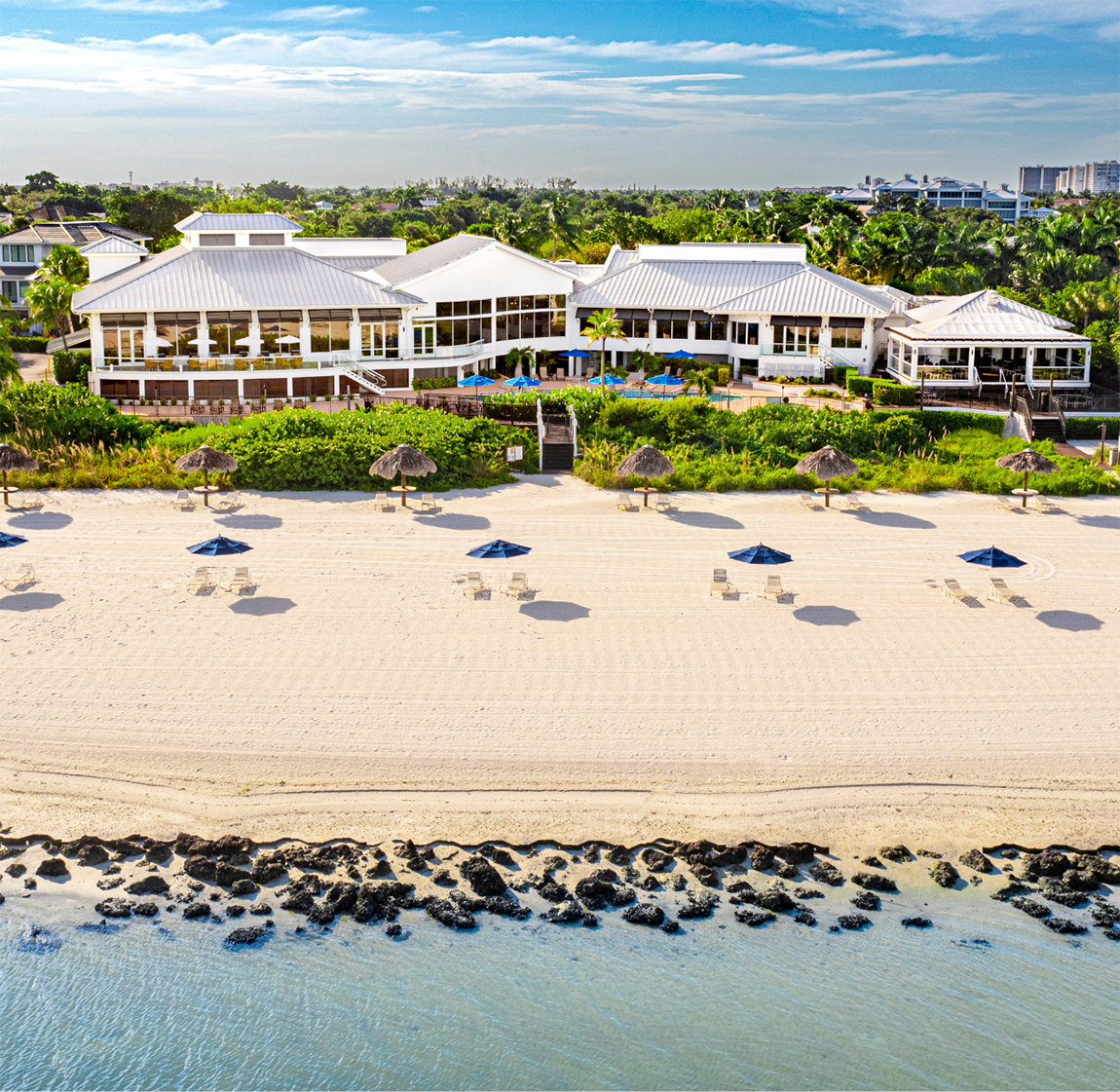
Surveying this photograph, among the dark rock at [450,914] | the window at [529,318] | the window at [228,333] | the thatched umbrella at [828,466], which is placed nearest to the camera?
the dark rock at [450,914]

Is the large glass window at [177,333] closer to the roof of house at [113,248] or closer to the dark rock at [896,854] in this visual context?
the roof of house at [113,248]

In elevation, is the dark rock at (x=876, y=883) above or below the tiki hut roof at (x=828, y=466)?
below

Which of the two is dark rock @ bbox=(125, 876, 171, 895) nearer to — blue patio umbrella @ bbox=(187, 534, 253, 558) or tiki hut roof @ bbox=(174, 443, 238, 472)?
blue patio umbrella @ bbox=(187, 534, 253, 558)

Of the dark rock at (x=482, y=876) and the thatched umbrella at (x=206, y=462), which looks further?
the thatched umbrella at (x=206, y=462)

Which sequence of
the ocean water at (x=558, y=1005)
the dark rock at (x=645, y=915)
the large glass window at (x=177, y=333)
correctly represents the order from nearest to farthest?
the ocean water at (x=558, y=1005), the dark rock at (x=645, y=915), the large glass window at (x=177, y=333)

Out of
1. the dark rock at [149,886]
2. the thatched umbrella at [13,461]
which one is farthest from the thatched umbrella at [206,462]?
the dark rock at [149,886]

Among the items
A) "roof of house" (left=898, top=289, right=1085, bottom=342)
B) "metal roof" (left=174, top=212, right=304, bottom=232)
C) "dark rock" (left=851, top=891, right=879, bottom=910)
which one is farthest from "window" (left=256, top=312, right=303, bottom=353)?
"dark rock" (left=851, top=891, right=879, bottom=910)

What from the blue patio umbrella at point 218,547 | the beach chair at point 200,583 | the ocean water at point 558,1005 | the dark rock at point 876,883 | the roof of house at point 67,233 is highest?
the roof of house at point 67,233
